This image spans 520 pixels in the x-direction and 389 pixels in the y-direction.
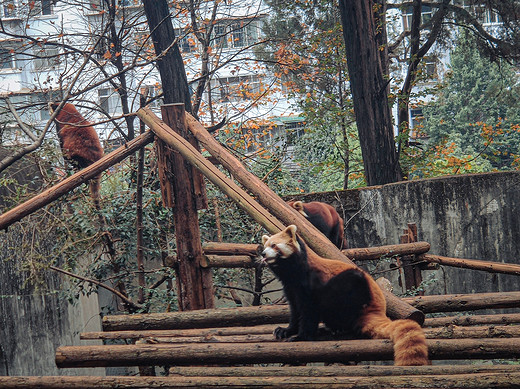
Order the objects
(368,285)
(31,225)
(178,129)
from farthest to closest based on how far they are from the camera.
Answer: (31,225), (178,129), (368,285)

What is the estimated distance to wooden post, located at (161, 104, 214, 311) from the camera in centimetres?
505

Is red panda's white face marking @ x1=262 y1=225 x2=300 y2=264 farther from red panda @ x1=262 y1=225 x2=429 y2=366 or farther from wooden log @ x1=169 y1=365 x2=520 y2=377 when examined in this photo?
wooden log @ x1=169 y1=365 x2=520 y2=377

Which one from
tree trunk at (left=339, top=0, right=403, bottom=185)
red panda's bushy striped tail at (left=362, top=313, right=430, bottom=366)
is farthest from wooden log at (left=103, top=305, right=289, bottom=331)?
tree trunk at (left=339, top=0, right=403, bottom=185)

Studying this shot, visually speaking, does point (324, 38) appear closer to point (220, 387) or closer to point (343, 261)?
point (343, 261)

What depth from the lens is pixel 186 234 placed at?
200 inches

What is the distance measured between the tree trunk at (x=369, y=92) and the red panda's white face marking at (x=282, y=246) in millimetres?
6223

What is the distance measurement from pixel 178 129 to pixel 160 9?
13.9 feet

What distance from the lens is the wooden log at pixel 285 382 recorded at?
282 cm

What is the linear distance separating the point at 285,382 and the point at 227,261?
83.7 inches

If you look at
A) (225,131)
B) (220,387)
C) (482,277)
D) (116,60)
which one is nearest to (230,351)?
(220,387)

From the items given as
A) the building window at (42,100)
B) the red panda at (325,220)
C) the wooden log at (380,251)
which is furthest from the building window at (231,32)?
the wooden log at (380,251)

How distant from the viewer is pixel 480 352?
10.5ft

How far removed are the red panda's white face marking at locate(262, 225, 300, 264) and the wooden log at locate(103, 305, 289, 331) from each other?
559 mm

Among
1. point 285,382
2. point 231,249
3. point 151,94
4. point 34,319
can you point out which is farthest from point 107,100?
point 285,382
